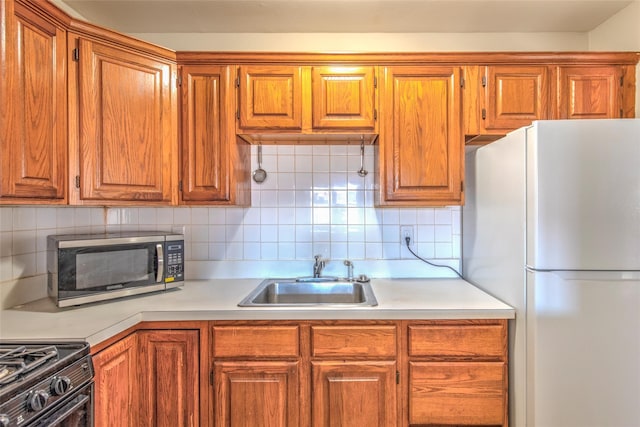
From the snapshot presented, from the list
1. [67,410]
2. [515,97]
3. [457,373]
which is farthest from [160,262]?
[515,97]

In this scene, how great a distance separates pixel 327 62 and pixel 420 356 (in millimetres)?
1506

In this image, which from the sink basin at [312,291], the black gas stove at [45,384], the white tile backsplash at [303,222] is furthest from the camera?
the white tile backsplash at [303,222]

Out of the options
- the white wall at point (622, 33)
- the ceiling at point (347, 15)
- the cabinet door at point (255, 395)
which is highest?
the ceiling at point (347, 15)

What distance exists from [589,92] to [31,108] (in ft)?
8.42

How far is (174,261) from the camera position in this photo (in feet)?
5.89

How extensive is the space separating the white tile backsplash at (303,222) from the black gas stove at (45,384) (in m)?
0.99

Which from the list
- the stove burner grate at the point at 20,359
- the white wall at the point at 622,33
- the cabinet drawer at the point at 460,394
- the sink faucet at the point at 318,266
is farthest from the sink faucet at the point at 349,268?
the white wall at the point at 622,33

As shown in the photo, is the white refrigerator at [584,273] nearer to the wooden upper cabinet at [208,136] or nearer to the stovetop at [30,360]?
the wooden upper cabinet at [208,136]

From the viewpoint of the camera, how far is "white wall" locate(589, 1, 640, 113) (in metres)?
1.73

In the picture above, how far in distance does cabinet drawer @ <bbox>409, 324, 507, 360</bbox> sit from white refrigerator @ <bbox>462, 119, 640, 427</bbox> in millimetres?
152

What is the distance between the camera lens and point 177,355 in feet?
4.82

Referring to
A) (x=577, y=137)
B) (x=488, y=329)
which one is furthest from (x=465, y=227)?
(x=577, y=137)

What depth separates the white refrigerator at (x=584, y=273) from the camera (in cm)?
126

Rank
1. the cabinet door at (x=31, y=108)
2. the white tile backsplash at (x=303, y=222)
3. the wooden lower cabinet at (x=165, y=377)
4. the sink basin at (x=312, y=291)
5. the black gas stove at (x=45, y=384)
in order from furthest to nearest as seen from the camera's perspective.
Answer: the white tile backsplash at (x=303, y=222) → the sink basin at (x=312, y=291) → the wooden lower cabinet at (x=165, y=377) → the cabinet door at (x=31, y=108) → the black gas stove at (x=45, y=384)
